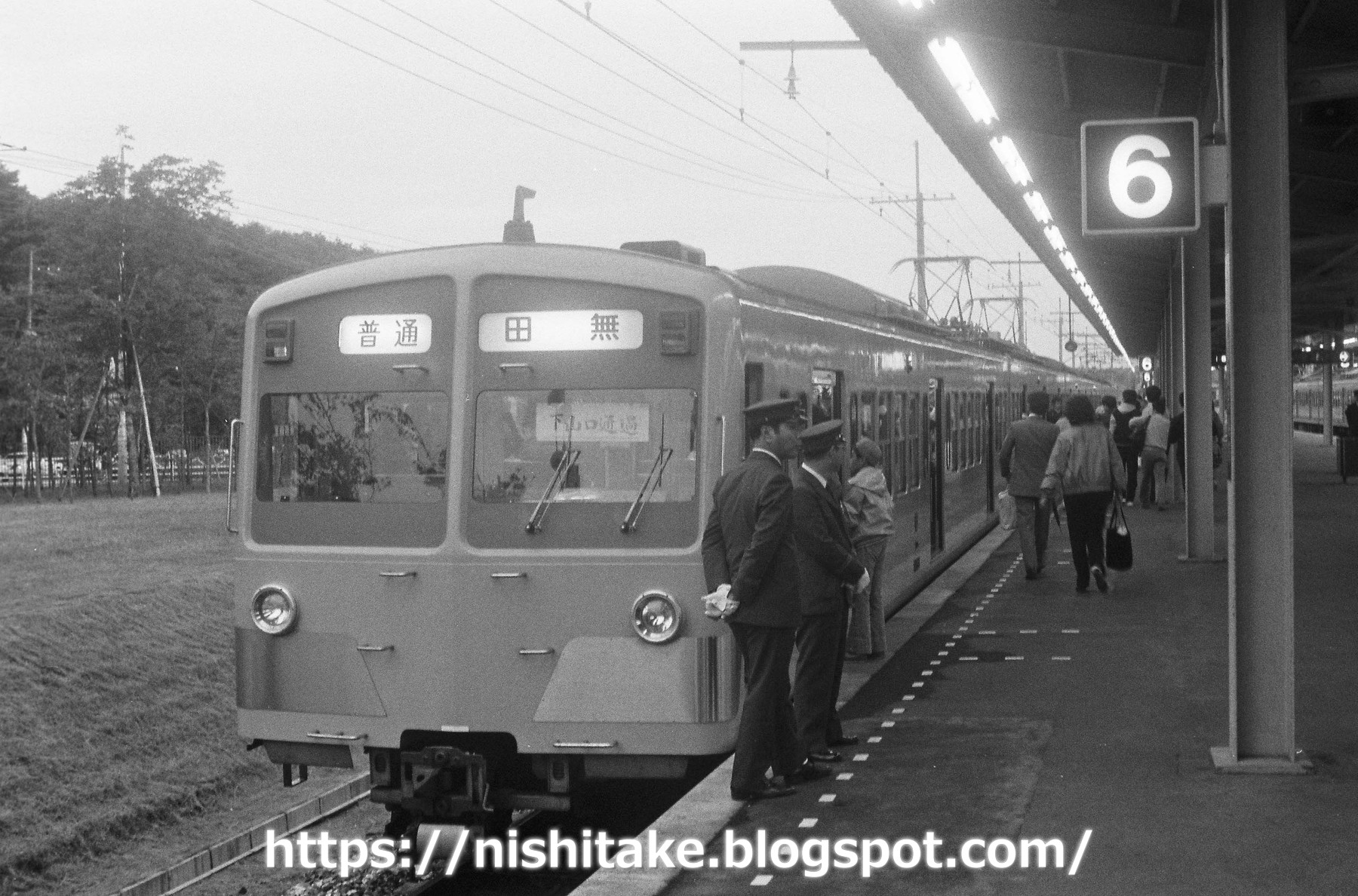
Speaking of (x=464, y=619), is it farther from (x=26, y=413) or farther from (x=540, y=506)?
(x=26, y=413)

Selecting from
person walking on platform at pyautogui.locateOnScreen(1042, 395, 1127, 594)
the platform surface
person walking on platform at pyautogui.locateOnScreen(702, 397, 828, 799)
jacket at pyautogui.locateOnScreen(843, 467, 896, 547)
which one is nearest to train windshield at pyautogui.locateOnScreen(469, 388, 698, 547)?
person walking on platform at pyautogui.locateOnScreen(702, 397, 828, 799)

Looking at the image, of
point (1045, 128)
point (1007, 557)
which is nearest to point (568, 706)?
point (1045, 128)

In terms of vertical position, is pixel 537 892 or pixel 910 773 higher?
pixel 910 773

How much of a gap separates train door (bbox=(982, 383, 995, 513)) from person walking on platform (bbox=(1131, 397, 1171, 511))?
6.53 feet

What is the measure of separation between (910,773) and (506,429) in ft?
7.69

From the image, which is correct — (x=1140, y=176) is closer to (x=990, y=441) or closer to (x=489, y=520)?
(x=489, y=520)

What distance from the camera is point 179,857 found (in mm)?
15789

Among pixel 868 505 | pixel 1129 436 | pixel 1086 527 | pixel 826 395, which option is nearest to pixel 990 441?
pixel 1129 436

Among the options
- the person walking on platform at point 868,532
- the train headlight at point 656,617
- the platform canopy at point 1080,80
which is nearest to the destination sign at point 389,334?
the train headlight at point 656,617

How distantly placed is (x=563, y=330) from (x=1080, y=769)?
2.98m

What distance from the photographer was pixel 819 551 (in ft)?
24.6

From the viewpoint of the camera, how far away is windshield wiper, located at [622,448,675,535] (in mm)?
7289

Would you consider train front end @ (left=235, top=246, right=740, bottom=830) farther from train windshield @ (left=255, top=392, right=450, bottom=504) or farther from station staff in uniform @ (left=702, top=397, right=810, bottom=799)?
station staff in uniform @ (left=702, top=397, right=810, bottom=799)

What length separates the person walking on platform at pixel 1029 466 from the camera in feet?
48.8
